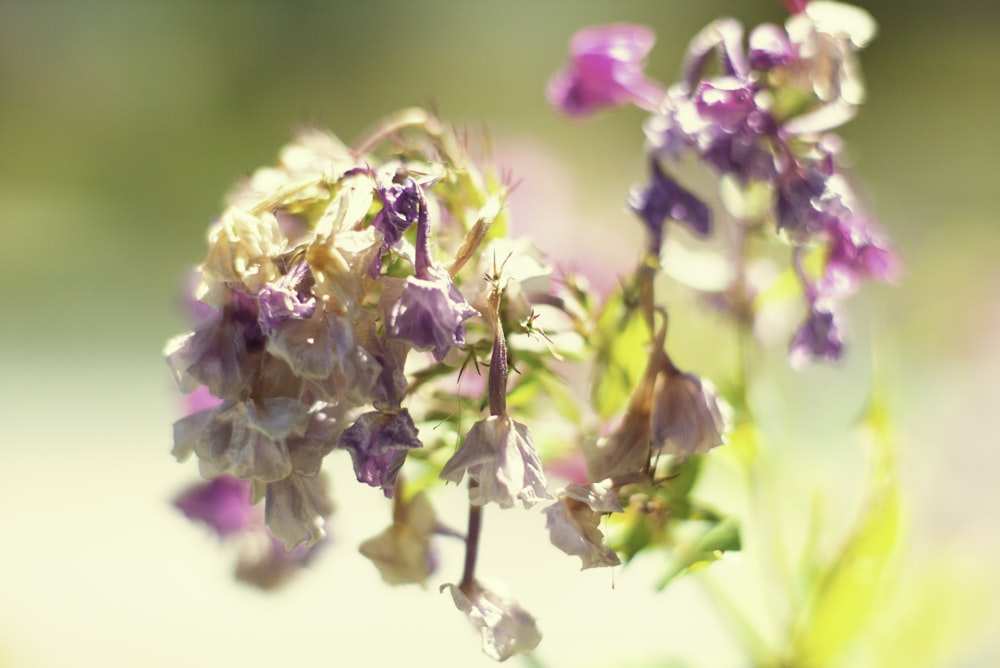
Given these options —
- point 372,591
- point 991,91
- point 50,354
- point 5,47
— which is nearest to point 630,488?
point 372,591

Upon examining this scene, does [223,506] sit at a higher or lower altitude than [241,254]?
lower

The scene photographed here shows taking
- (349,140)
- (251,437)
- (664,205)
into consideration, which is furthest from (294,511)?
(349,140)

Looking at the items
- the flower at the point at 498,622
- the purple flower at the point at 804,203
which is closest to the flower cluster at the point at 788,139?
the purple flower at the point at 804,203

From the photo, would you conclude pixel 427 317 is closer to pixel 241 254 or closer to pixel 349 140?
pixel 241 254

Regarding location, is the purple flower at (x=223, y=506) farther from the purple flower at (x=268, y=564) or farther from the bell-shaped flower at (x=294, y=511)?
the bell-shaped flower at (x=294, y=511)

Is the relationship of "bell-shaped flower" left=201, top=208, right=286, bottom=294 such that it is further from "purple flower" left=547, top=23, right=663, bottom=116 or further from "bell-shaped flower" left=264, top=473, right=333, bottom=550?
"purple flower" left=547, top=23, right=663, bottom=116

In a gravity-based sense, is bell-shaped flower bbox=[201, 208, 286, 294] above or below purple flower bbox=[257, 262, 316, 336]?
above

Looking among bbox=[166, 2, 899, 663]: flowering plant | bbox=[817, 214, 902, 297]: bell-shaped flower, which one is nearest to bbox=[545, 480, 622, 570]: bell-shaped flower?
bbox=[166, 2, 899, 663]: flowering plant

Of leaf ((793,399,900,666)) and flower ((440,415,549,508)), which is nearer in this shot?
flower ((440,415,549,508))
